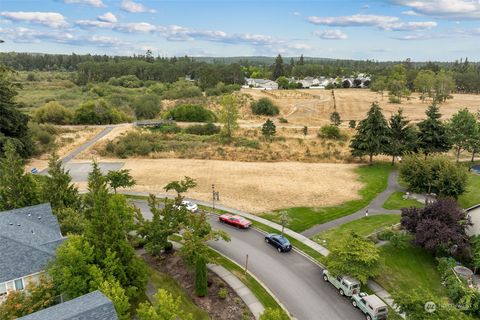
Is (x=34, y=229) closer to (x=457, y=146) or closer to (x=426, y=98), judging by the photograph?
(x=457, y=146)

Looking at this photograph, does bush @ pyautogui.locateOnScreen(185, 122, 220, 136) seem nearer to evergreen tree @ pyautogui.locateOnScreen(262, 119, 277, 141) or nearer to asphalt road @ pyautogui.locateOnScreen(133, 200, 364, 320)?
evergreen tree @ pyautogui.locateOnScreen(262, 119, 277, 141)

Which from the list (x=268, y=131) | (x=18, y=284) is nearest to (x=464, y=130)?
(x=268, y=131)

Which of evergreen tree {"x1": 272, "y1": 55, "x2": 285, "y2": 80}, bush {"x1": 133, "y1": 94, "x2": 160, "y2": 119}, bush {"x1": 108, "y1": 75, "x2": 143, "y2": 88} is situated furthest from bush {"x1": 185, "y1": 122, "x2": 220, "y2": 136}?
evergreen tree {"x1": 272, "y1": 55, "x2": 285, "y2": 80}

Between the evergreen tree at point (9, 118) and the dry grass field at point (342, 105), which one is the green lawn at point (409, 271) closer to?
the evergreen tree at point (9, 118)

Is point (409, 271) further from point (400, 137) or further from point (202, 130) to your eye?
point (202, 130)

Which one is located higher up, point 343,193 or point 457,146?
point 457,146

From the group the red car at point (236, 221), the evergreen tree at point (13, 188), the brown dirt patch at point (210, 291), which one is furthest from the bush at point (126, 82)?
the brown dirt patch at point (210, 291)

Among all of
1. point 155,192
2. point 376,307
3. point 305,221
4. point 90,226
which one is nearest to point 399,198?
point 305,221
